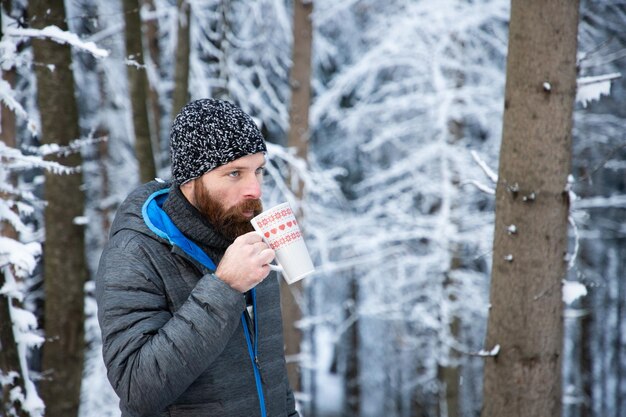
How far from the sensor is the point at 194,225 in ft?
7.38

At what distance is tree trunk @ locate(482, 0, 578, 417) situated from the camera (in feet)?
11.2

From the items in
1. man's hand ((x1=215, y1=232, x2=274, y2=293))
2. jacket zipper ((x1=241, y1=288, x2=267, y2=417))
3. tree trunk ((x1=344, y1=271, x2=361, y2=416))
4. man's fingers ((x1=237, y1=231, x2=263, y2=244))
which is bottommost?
tree trunk ((x1=344, y1=271, x2=361, y2=416))

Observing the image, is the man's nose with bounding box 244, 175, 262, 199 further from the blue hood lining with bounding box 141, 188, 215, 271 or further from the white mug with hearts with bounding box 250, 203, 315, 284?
the blue hood lining with bounding box 141, 188, 215, 271

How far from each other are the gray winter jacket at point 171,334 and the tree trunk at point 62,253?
266 centimetres

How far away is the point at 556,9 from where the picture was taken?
11.1 ft

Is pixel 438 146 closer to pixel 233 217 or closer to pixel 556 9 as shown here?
pixel 556 9

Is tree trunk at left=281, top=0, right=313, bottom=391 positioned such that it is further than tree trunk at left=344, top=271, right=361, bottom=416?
No

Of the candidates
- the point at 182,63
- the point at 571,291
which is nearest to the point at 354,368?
the point at 182,63

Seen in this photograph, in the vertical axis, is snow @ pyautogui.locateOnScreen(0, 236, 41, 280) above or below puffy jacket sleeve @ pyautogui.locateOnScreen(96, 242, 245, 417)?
above

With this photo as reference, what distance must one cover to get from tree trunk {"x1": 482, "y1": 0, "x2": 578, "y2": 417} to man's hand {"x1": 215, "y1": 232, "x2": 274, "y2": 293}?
1895 millimetres

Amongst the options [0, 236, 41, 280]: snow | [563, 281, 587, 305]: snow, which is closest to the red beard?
[0, 236, 41, 280]: snow

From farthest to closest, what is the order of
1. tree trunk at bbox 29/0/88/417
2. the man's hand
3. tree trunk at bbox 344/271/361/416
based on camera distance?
1. tree trunk at bbox 344/271/361/416
2. tree trunk at bbox 29/0/88/417
3. the man's hand

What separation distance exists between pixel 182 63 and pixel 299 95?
2416 mm

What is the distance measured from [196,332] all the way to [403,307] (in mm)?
10558
